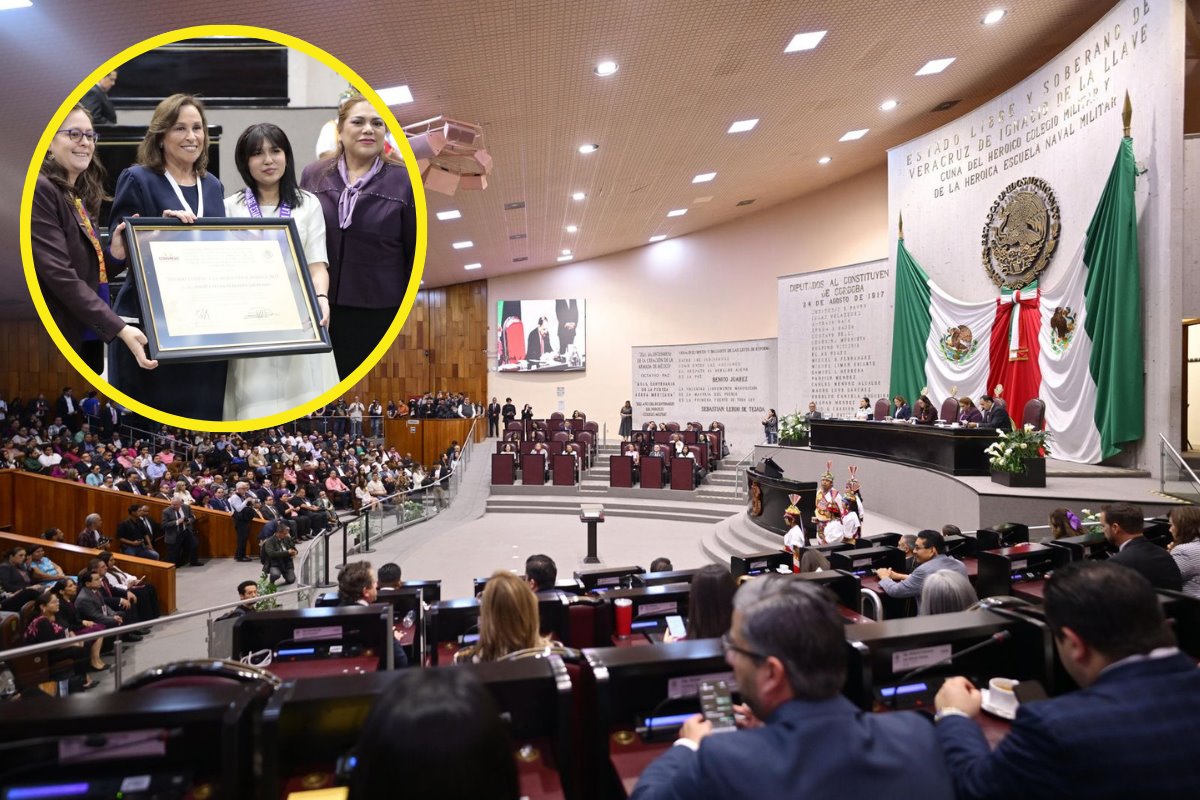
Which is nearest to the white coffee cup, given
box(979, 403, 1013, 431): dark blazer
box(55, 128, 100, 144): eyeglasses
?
box(55, 128, 100, 144): eyeglasses

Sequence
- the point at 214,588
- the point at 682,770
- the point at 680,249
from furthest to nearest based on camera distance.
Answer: the point at 680,249
the point at 214,588
the point at 682,770

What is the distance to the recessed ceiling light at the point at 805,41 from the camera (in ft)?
27.0

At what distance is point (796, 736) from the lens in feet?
3.80

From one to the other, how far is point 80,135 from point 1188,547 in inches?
190

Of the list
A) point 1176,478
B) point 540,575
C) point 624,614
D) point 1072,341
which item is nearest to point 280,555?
point 540,575

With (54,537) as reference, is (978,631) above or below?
above

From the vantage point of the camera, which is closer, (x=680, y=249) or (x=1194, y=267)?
(x=1194, y=267)

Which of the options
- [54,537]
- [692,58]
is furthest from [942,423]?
[54,537]

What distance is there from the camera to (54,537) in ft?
25.3

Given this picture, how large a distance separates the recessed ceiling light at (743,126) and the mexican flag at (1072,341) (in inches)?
162

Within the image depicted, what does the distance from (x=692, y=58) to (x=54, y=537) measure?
29.4 feet

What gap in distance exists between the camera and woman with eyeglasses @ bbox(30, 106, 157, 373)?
1.56 metres

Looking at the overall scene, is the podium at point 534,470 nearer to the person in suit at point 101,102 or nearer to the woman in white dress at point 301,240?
the woman in white dress at point 301,240

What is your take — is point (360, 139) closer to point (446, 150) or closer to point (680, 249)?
point (446, 150)
